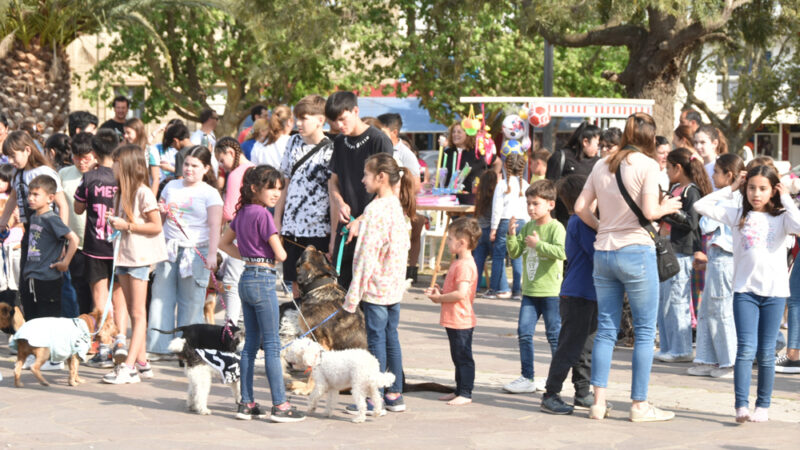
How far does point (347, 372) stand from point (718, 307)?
3429 mm

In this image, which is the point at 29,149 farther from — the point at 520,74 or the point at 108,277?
the point at 520,74

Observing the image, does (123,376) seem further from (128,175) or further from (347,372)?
(347,372)

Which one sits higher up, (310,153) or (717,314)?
(310,153)

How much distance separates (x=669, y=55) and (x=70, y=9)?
954cm

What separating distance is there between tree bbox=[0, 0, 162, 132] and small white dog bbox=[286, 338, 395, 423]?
11.1 meters

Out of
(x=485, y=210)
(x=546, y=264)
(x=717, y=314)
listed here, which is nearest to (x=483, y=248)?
(x=485, y=210)

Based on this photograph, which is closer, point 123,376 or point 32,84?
point 123,376

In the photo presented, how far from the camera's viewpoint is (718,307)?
841cm

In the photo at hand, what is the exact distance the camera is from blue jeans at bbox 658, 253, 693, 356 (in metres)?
8.86

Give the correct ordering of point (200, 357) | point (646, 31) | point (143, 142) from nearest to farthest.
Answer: point (200, 357)
point (143, 142)
point (646, 31)

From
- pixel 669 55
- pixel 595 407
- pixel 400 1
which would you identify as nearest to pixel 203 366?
pixel 595 407

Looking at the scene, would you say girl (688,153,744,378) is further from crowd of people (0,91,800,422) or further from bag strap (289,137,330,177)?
bag strap (289,137,330,177)

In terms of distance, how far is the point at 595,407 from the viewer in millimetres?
6742

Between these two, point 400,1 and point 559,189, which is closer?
point 559,189
